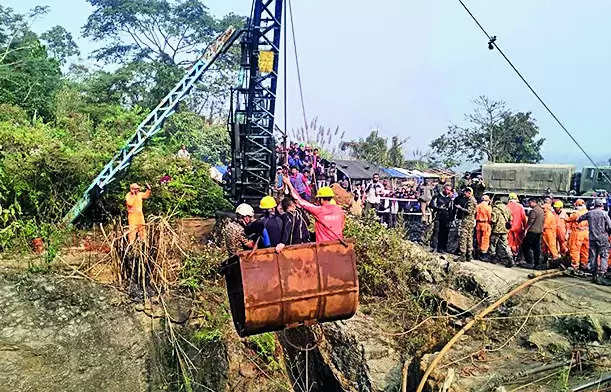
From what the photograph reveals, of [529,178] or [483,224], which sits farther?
[529,178]

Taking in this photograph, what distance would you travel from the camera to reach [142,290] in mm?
11297

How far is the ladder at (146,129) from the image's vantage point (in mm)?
13078

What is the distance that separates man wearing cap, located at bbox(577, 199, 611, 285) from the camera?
10.2m

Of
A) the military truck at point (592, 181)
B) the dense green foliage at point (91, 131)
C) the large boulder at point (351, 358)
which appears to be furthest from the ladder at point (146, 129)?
the military truck at point (592, 181)

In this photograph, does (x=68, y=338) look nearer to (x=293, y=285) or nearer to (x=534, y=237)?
(x=293, y=285)

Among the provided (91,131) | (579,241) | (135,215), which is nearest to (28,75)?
(91,131)

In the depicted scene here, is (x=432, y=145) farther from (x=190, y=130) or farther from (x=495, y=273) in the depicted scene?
(x=495, y=273)

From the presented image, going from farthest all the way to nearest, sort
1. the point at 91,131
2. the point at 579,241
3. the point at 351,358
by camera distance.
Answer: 1. the point at 91,131
2. the point at 579,241
3. the point at 351,358

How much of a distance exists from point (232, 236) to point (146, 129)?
14.0 feet

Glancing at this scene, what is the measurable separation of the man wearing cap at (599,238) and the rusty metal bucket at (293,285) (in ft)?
20.5

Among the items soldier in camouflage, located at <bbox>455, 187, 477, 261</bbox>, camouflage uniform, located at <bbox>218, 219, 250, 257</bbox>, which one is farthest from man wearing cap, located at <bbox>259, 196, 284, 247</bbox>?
soldier in camouflage, located at <bbox>455, 187, 477, 261</bbox>

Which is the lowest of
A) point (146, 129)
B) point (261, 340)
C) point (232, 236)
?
point (261, 340)

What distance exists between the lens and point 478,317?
27.6 ft

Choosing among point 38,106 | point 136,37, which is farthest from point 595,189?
point 136,37
